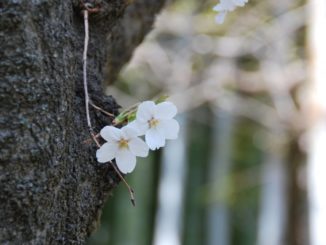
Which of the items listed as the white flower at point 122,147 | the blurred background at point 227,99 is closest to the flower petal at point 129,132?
the white flower at point 122,147

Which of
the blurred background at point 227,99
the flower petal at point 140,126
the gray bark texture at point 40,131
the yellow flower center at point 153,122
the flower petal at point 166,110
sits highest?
the blurred background at point 227,99

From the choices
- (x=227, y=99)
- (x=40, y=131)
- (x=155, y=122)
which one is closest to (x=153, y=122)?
(x=155, y=122)

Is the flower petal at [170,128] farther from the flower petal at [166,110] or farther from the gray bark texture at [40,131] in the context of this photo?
the gray bark texture at [40,131]

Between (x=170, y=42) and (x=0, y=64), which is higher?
(x=170, y=42)

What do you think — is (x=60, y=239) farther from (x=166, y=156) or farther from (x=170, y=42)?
(x=166, y=156)

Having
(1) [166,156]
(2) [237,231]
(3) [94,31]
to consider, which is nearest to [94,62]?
(3) [94,31]

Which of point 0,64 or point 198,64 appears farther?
point 198,64

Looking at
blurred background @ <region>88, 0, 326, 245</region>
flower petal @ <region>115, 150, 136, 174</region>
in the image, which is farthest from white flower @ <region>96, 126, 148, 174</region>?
blurred background @ <region>88, 0, 326, 245</region>

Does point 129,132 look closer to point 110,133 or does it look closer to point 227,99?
point 110,133

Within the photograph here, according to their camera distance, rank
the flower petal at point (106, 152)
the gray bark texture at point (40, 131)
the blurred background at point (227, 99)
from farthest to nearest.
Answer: the blurred background at point (227, 99), the flower petal at point (106, 152), the gray bark texture at point (40, 131)
